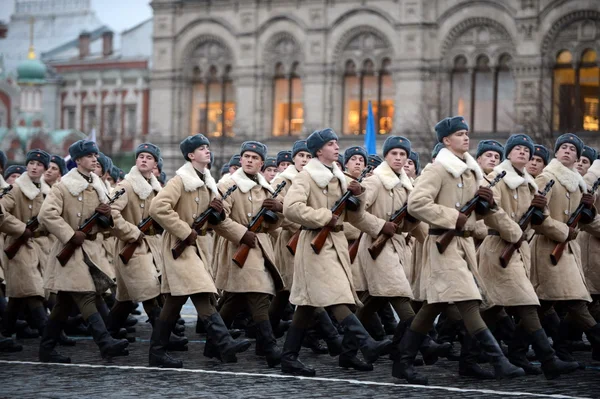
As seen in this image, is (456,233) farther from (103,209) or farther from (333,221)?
(103,209)

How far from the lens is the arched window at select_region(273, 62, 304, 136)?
Result: 48781mm

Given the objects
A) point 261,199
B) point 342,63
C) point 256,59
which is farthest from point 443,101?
point 261,199

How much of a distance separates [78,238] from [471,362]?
13.0 feet

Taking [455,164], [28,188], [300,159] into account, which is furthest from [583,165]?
[28,188]

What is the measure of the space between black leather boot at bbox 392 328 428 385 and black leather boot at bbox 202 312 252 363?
5.14 ft

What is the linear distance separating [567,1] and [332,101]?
365 inches

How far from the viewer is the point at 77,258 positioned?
43.4 ft

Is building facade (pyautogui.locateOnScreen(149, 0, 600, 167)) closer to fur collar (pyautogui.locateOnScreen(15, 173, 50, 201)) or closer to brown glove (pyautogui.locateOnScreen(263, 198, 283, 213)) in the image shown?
fur collar (pyautogui.locateOnScreen(15, 173, 50, 201))

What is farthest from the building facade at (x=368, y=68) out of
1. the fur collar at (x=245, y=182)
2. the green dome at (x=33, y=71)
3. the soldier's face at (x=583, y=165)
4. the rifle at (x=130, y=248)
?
the rifle at (x=130, y=248)

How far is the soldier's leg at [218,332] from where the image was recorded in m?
12.5

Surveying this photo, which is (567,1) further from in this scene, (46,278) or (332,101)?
(46,278)

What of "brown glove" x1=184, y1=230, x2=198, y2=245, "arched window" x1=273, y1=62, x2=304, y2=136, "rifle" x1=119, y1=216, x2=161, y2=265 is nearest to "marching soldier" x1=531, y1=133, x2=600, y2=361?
"brown glove" x1=184, y1=230, x2=198, y2=245

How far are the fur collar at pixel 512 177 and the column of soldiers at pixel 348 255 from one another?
19 mm

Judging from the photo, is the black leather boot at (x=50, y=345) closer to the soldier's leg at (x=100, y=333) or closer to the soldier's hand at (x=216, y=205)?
the soldier's leg at (x=100, y=333)
